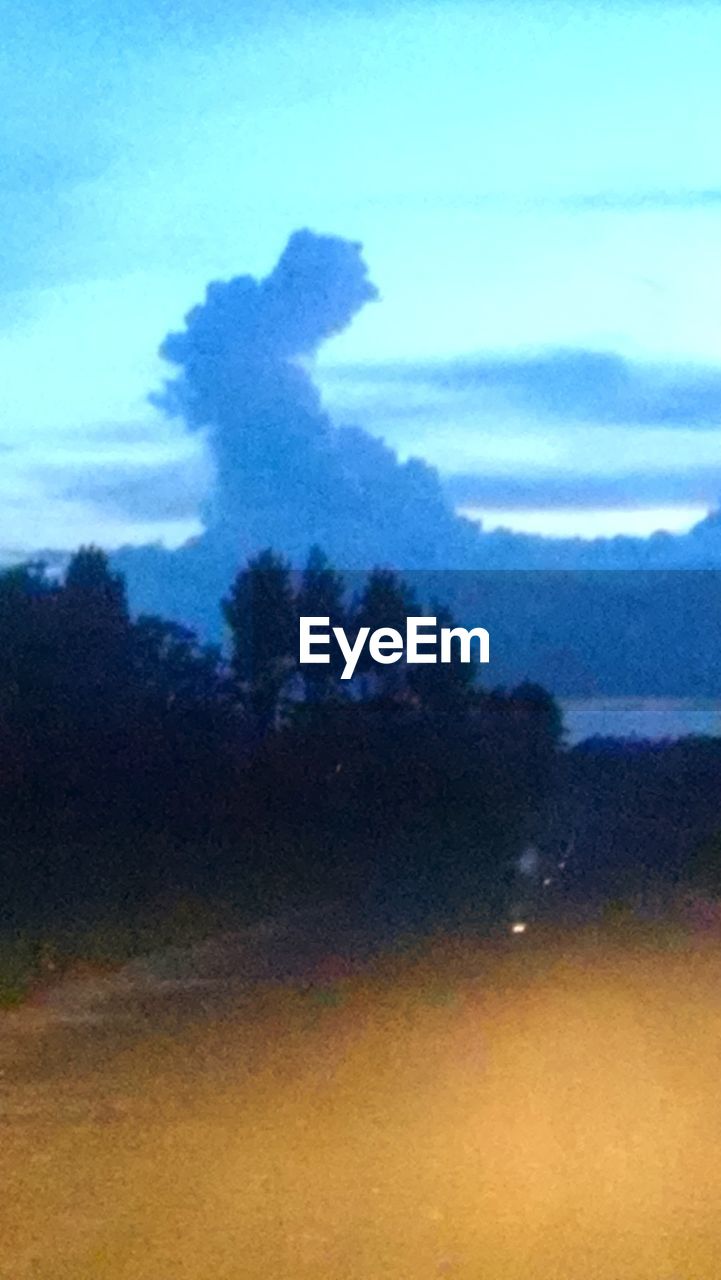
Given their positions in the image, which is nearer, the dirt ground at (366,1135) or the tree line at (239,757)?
the dirt ground at (366,1135)

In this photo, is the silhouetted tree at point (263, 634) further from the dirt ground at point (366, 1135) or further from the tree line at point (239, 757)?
the dirt ground at point (366, 1135)

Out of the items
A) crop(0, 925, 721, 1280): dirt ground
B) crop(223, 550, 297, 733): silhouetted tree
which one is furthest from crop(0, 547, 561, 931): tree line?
crop(0, 925, 721, 1280): dirt ground

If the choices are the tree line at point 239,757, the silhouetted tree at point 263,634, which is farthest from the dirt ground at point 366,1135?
the silhouetted tree at point 263,634

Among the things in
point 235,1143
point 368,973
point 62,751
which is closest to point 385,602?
point 62,751

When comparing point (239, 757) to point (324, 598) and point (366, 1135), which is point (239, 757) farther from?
point (366, 1135)

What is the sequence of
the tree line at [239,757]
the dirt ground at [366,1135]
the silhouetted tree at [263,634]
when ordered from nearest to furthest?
the dirt ground at [366,1135] < the tree line at [239,757] < the silhouetted tree at [263,634]

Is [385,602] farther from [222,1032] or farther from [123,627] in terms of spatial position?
[222,1032]

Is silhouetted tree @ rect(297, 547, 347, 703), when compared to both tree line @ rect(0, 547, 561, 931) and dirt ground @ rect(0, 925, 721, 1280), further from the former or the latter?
dirt ground @ rect(0, 925, 721, 1280)

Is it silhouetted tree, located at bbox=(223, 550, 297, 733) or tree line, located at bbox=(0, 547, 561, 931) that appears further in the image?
silhouetted tree, located at bbox=(223, 550, 297, 733)
